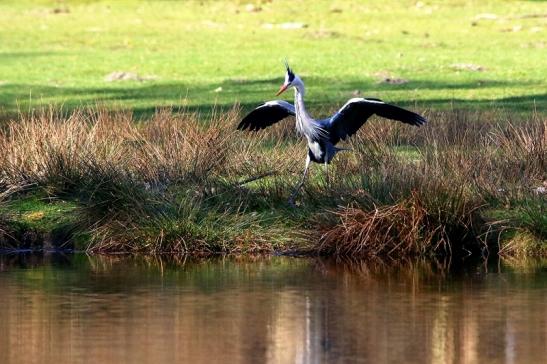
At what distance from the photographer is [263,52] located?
37.0 meters

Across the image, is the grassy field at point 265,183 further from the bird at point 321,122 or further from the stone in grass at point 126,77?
the stone in grass at point 126,77

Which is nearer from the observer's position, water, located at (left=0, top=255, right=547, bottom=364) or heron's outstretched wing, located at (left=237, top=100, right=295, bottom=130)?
water, located at (left=0, top=255, right=547, bottom=364)

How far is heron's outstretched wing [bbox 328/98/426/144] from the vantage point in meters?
14.7

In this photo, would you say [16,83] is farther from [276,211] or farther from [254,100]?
[276,211]

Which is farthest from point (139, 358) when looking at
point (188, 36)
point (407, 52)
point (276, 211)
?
point (188, 36)

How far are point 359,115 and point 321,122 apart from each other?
0.46m

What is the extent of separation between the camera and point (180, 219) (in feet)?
46.6

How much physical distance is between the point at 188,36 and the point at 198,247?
27.8 metres

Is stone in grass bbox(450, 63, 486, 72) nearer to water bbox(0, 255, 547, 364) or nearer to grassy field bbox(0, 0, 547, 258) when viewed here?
grassy field bbox(0, 0, 547, 258)

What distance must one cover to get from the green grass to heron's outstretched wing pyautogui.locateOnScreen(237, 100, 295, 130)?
5.30 m

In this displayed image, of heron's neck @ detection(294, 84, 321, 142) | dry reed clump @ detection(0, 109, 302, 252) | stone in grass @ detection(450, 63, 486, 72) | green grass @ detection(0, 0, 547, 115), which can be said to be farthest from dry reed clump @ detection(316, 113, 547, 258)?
stone in grass @ detection(450, 63, 486, 72)

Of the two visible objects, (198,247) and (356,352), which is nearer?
(356,352)

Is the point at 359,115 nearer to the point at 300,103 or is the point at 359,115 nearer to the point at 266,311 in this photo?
the point at 300,103

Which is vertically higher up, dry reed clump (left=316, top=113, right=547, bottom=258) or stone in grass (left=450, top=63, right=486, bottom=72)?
stone in grass (left=450, top=63, right=486, bottom=72)
